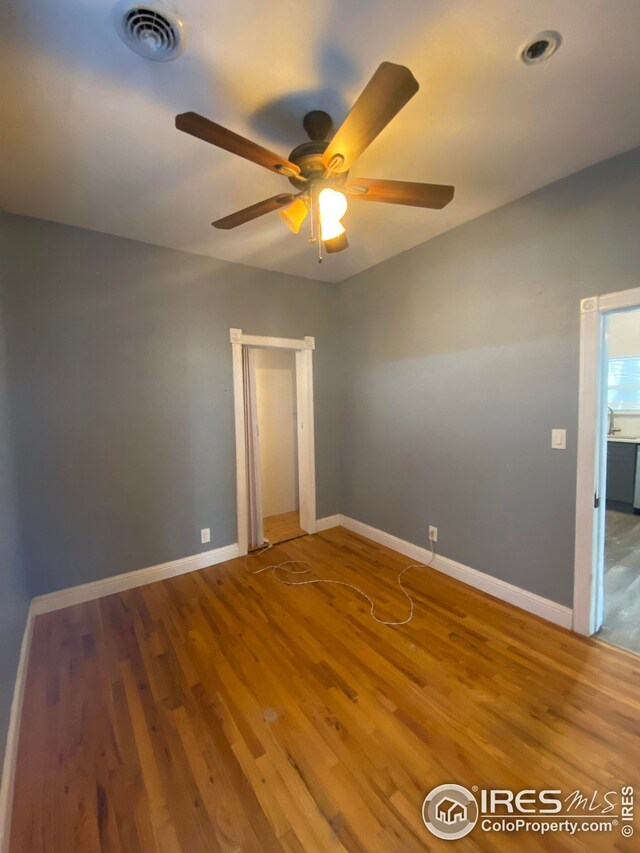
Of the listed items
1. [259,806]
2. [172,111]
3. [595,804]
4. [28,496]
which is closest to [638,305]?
[595,804]

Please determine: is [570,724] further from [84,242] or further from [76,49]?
[84,242]

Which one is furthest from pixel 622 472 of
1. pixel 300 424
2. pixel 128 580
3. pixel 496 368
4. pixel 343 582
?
pixel 128 580

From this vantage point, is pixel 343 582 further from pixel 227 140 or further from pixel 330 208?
pixel 227 140

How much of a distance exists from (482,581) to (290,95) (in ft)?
10.0

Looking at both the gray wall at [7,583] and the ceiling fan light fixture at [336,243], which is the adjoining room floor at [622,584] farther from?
the gray wall at [7,583]

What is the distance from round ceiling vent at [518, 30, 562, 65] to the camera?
118 cm

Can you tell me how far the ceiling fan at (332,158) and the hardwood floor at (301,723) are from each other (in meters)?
2.24

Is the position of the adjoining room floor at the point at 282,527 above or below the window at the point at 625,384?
below

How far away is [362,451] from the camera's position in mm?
3564

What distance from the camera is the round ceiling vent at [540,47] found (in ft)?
3.86

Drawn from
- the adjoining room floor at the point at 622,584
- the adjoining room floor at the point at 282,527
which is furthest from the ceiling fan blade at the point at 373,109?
the adjoining room floor at the point at 282,527

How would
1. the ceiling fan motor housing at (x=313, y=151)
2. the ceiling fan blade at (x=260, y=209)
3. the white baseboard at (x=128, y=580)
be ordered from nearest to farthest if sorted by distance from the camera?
the ceiling fan motor housing at (x=313, y=151) < the ceiling fan blade at (x=260, y=209) < the white baseboard at (x=128, y=580)

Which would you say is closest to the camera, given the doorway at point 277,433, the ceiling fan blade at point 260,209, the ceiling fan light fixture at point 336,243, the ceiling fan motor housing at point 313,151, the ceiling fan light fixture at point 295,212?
the ceiling fan motor housing at point 313,151

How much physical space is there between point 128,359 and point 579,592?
11.3ft
